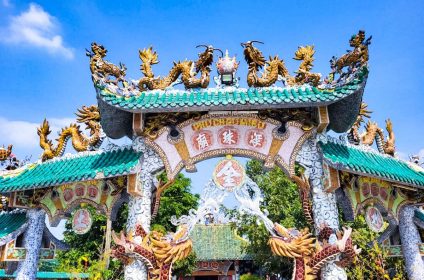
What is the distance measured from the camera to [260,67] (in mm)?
7805

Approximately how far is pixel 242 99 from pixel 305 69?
1.81 metres

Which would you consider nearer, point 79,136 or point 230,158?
point 230,158

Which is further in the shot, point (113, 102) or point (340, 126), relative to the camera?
point (340, 126)

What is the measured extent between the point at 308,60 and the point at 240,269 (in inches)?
796

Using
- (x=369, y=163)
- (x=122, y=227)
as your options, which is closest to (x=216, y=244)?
(x=122, y=227)

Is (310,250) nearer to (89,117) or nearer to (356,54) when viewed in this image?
(356,54)

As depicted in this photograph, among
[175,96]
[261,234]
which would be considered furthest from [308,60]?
[261,234]

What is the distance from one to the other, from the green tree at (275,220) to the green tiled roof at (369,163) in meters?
8.27

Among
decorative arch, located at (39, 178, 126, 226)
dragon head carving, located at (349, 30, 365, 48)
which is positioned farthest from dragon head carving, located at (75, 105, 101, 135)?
dragon head carving, located at (349, 30, 365, 48)

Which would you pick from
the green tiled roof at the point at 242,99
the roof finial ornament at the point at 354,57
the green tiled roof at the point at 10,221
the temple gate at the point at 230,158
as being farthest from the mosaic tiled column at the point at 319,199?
the green tiled roof at the point at 10,221

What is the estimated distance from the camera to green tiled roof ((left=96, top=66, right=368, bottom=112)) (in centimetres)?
673

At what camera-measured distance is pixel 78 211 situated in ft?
26.8

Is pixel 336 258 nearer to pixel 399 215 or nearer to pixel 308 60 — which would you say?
pixel 399 215

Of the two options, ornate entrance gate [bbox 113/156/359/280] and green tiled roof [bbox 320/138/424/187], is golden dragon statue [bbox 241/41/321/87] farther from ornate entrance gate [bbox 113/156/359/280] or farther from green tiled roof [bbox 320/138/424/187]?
ornate entrance gate [bbox 113/156/359/280]
